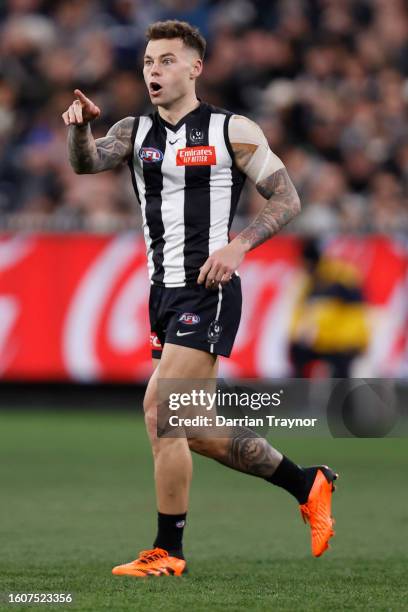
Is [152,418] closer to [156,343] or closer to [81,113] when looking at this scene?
[156,343]

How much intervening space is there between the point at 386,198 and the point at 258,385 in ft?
8.44

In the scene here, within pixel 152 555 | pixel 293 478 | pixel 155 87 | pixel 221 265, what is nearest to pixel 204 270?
pixel 221 265

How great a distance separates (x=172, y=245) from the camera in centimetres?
561

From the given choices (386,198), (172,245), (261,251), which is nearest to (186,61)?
(172,245)

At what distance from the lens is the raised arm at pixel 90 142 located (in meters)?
5.36

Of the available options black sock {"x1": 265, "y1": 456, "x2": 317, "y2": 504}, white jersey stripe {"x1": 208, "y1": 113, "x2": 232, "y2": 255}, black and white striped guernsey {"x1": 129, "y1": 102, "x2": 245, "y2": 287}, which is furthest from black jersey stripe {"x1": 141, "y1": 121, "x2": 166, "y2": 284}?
black sock {"x1": 265, "y1": 456, "x2": 317, "y2": 504}

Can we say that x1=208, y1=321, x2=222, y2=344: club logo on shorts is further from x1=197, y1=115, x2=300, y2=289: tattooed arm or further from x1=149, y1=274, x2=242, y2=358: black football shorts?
x1=197, y1=115, x2=300, y2=289: tattooed arm

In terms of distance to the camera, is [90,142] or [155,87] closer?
[90,142]

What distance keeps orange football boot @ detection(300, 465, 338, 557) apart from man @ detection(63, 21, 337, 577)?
0.01 meters

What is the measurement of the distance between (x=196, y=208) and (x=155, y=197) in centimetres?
20

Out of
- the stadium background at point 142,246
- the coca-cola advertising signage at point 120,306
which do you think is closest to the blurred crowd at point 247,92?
the stadium background at point 142,246

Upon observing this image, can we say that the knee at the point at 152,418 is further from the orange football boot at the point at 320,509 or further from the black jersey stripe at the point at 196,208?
the orange football boot at the point at 320,509

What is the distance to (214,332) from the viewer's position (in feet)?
18.0

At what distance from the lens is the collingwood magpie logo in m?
5.59
